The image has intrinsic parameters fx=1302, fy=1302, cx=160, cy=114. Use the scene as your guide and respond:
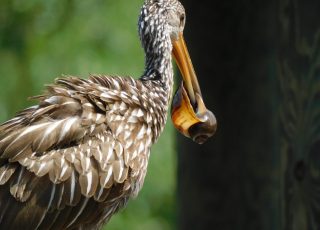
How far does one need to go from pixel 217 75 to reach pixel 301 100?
6.25 feet

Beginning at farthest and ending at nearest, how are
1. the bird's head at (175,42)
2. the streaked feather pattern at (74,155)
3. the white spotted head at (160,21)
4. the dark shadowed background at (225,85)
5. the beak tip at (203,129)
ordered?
the white spotted head at (160,21)
the bird's head at (175,42)
the beak tip at (203,129)
the streaked feather pattern at (74,155)
the dark shadowed background at (225,85)

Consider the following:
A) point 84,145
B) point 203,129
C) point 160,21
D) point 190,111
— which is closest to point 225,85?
point 160,21

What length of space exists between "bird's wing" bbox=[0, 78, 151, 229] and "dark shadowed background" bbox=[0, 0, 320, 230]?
85 cm

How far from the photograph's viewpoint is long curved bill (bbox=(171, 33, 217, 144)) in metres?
7.19

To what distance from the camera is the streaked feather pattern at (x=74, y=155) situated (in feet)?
21.9

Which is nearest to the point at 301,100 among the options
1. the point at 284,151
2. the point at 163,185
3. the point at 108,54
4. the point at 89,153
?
the point at 284,151

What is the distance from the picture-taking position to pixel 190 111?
7.34 meters

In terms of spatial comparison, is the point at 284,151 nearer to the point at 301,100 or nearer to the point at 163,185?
the point at 301,100

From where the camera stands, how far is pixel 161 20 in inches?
303

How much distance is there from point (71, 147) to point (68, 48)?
548 cm

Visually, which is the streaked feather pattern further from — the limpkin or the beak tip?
the beak tip

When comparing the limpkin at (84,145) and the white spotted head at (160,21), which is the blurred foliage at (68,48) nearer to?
the white spotted head at (160,21)

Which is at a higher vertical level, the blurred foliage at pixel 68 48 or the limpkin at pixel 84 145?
the limpkin at pixel 84 145

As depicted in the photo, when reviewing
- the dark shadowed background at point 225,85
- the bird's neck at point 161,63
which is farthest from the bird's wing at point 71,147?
the dark shadowed background at point 225,85
